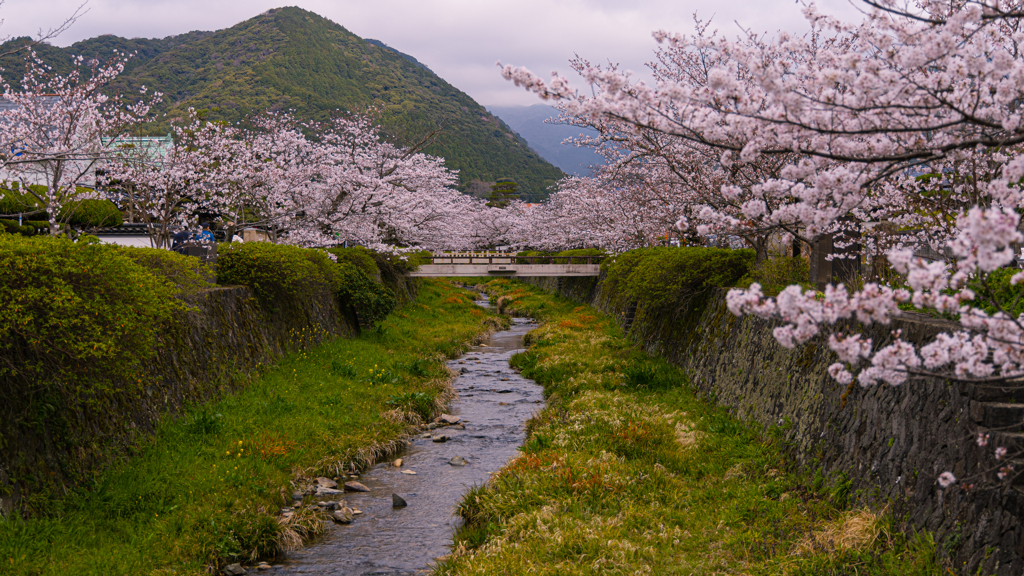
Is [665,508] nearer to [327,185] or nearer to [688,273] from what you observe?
[688,273]

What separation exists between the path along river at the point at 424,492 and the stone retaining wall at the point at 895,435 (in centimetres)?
493

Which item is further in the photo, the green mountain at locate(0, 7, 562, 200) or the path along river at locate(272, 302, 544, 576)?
the green mountain at locate(0, 7, 562, 200)

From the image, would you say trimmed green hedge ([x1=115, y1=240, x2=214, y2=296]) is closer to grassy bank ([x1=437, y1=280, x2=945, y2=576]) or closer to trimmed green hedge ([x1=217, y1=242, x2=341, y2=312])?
trimmed green hedge ([x1=217, y1=242, x2=341, y2=312])

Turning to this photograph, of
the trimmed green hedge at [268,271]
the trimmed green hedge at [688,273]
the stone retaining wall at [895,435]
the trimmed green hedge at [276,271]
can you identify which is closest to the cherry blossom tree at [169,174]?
the trimmed green hedge at [268,271]

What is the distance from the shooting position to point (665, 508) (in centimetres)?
791

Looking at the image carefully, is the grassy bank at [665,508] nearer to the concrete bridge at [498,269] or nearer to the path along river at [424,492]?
the path along river at [424,492]

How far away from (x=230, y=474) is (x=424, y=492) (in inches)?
120

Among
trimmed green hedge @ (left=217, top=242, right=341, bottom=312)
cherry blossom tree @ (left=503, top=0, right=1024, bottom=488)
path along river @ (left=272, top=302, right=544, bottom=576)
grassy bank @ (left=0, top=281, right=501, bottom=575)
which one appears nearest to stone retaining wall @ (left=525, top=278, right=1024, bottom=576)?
cherry blossom tree @ (left=503, top=0, right=1024, bottom=488)

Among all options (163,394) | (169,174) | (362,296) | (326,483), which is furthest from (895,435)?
(169,174)

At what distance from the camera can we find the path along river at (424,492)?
26.0 ft

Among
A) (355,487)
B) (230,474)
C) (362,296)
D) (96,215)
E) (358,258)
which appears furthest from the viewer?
(358,258)

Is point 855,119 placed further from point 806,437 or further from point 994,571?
point 806,437

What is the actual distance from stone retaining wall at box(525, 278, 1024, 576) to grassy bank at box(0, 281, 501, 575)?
23.0ft

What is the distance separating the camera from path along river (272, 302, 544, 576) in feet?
26.0
